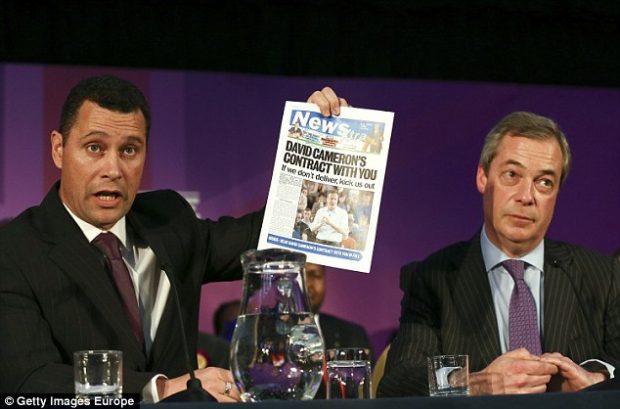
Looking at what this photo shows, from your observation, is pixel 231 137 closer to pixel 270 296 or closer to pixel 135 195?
pixel 135 195

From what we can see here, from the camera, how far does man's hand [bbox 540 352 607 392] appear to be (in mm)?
3049

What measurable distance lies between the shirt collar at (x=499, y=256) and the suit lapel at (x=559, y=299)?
0.08 feet

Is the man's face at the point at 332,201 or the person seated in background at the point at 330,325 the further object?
the person seated in background at the point at 330,325

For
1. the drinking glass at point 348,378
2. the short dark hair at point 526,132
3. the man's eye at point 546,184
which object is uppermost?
the short dark hair at point 526,132

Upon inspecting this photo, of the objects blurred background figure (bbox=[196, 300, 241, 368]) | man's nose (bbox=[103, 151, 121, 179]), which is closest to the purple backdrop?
blurred background figure (bbox=[196, 300, 241, 368])

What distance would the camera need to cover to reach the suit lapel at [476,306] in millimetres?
3557

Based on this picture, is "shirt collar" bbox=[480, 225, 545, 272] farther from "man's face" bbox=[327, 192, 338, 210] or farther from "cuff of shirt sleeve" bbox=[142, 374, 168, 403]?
"cuff of shirt sleeve" bbox=[142, 374, 168, 403]

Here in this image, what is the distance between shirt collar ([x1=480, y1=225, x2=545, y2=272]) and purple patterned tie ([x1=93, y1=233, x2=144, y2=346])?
113 cm

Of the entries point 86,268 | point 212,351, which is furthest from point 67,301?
point 212,351

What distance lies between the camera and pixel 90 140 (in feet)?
10.6

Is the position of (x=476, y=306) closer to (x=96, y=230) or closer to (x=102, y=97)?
(x=96, y=230)

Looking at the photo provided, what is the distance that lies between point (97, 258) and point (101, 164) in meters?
0.25

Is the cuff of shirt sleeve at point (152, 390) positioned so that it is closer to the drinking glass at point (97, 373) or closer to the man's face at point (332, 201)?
the drinking glass at point (97, 373)

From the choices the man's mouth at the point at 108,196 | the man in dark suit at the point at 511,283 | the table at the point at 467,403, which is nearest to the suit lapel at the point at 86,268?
the man's mouth at the point at 108,196
